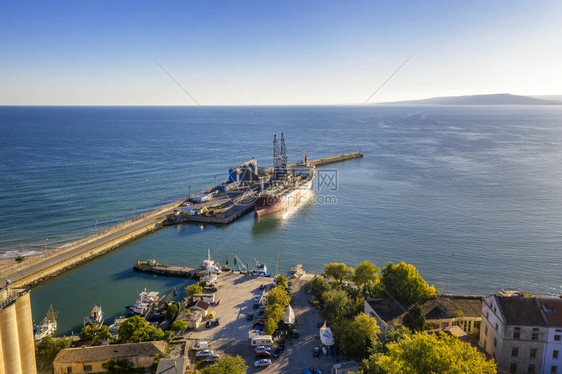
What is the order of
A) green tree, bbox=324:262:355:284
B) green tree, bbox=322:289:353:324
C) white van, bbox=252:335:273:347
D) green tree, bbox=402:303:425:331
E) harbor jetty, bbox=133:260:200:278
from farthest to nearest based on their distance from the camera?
harbor jetty, bbox=133:260:200:278 → green tree, bbox=324:262:355:284 → green tree, bbox=322:289:353:324 → white van, bbox=252:335:273:347 → green tree, bbox=402:303:425:331

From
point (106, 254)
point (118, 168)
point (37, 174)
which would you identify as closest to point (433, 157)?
point (118, 168)

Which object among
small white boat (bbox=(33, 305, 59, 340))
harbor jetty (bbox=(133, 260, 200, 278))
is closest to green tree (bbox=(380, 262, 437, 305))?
harbor jetty (bbox=(133, 260, 200, 278))

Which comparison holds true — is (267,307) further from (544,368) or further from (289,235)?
(289,235)

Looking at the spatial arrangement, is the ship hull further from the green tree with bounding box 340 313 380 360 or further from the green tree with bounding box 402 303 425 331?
the green tree with bounding box 402 303 425 331

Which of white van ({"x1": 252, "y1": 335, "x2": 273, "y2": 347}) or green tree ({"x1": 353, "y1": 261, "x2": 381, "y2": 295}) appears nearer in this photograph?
white van ({"x1": 252, "y1": 335, "x2": 273, "y2": 347})

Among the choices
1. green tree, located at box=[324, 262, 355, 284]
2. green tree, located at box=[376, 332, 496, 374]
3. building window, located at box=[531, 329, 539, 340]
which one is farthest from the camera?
green tree, located at box=[324, 262, 355, 284]

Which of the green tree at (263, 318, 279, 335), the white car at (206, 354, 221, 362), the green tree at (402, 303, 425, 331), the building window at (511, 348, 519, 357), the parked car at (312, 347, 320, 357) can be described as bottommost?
the parked car at (312, 347, 320, 357)

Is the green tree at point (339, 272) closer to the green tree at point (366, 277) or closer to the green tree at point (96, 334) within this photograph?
the green tree at point (366, 277)
